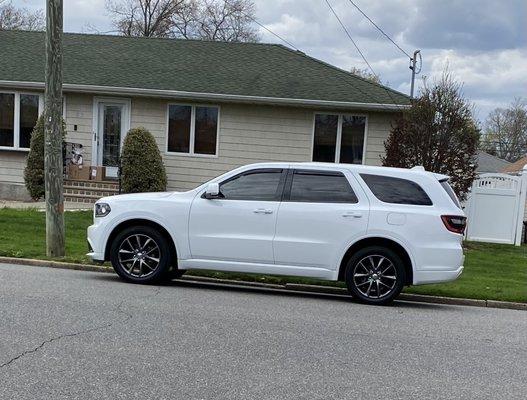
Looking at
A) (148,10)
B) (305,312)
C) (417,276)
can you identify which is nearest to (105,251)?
(305,312)

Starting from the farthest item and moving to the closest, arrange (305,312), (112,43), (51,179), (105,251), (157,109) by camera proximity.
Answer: (112,43) < (157,109) < (51,179) < (105,251) < (305,312)

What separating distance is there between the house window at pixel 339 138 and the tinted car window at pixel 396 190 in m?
9.38

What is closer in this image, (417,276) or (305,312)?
(305,312)

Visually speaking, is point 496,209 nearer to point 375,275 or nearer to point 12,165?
point 375,275

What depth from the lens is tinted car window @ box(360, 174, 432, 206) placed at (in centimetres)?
780

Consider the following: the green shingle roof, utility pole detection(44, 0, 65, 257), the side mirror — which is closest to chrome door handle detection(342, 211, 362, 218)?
the side mirror

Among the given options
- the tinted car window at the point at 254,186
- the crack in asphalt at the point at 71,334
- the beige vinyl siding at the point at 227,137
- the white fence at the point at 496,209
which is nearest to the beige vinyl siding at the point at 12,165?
the beige vinyl siding at the point at 227,137

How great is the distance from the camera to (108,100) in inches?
691

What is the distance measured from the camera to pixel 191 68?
1833 centimetres

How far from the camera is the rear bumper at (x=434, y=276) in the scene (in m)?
7.66

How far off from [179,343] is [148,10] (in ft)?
141

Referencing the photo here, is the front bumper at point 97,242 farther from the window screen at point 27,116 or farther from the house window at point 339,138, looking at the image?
the window screen at point 27,116

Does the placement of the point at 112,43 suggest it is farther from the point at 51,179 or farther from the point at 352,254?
the point at 352,254

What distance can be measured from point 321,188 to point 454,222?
6.08 feet
